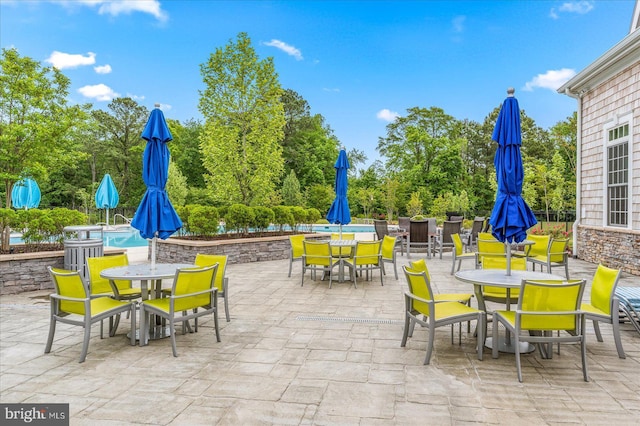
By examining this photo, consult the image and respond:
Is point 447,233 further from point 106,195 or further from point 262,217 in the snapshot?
point 106,195

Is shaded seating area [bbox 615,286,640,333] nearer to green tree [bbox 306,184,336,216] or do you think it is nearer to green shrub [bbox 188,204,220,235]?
green shrub [bbox 188,204,220,235]

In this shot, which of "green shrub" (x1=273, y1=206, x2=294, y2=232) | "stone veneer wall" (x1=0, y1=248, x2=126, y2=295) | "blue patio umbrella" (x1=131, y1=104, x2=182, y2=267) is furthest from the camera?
"green shrub" (x1=273, y1=206, x2=294, y2=232)

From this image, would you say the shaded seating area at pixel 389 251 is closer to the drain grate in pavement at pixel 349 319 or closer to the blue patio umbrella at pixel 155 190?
the drain grate in pavement at pixel 349 319

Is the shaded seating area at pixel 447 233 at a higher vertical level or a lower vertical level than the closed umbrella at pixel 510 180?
lower

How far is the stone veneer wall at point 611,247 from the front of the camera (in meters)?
8.48

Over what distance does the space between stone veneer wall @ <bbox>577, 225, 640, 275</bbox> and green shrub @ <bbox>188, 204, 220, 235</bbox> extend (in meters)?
9.23

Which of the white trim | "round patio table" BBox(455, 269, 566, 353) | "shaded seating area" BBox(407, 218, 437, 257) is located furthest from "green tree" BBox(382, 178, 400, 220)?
"round patio table" BBox(455, 269, 566, 353)

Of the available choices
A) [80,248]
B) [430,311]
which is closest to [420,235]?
[430,311]

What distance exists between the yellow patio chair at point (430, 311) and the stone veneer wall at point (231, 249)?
6.58 meters

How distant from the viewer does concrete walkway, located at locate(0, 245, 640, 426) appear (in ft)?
9.16

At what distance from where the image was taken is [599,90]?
10.1 meters

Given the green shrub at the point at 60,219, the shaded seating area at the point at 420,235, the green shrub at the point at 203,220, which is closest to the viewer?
the green shrub at the point at 60,219

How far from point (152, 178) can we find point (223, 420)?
3230mm

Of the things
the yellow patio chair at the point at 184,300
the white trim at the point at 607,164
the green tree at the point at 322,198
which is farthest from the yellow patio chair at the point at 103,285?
the green tree at the point at 322,198
